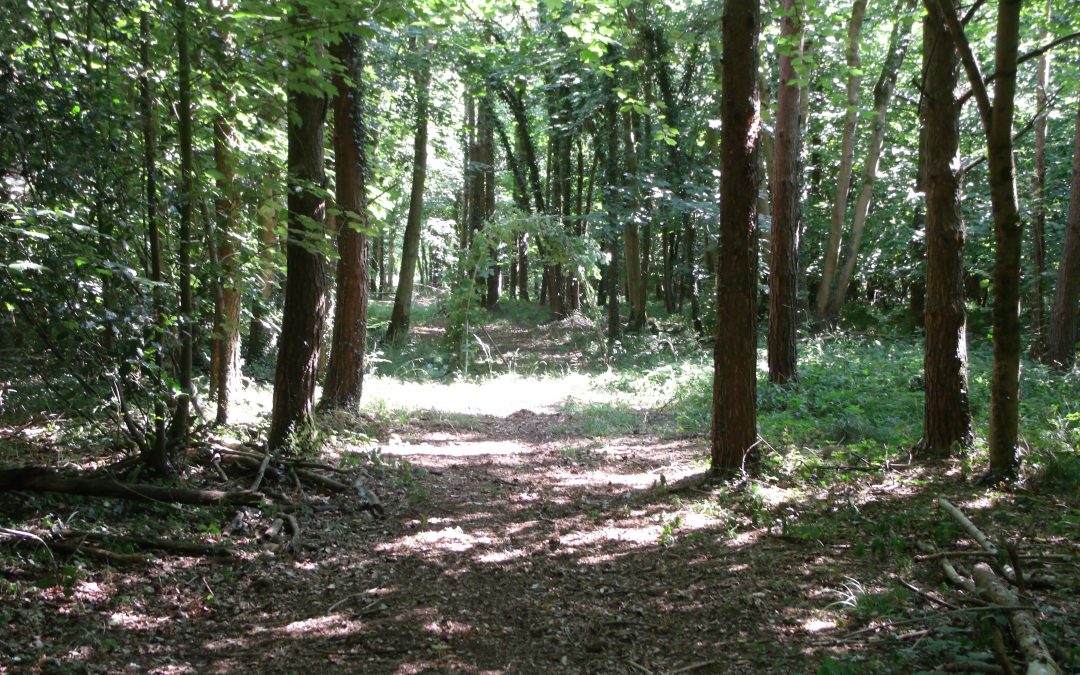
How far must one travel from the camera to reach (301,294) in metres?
7.67

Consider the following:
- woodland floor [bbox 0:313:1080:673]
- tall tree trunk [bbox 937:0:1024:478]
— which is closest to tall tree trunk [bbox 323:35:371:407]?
woodland floor [bbox 0:313:1080:673]

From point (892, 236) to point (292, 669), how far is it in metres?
22.1

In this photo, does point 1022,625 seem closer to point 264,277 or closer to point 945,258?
point 945,258

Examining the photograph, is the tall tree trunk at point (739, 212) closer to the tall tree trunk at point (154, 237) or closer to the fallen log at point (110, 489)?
the fallen log at point (110, 489)

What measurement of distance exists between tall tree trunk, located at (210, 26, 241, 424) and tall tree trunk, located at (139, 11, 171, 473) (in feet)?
1.79

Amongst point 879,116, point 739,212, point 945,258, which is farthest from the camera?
point 879,116

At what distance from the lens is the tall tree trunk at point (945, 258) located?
698cm

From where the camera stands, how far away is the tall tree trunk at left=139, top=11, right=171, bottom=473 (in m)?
5.49

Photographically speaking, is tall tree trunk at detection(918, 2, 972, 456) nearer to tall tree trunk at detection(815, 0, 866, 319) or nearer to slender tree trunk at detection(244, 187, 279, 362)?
slender tree trunk at detection(244, 187, 279, 362)

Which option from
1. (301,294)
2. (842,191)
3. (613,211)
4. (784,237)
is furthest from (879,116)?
(301,294)

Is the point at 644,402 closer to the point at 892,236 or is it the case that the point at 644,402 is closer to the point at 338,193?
the point at 338,193

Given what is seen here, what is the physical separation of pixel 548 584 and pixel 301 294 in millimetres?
4336

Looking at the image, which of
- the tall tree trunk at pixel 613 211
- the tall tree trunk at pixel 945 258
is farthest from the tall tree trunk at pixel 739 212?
the tall tree trunk at pixel 613 211

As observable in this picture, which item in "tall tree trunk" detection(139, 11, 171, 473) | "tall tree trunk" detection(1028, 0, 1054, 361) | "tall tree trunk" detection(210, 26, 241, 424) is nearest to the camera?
"tall tree trunk" detection(139, 11, 171, 473)
